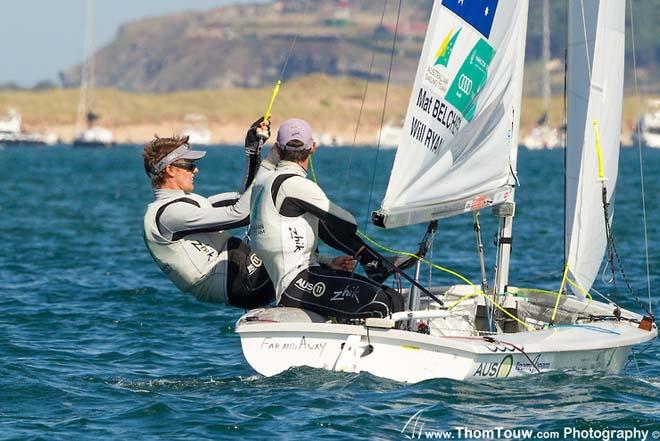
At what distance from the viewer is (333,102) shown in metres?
135

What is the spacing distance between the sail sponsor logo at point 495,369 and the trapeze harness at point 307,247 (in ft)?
2.37

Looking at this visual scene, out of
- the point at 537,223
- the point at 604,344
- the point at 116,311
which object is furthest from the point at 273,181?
the point at 537,223

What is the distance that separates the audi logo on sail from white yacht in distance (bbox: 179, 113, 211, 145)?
10833cm

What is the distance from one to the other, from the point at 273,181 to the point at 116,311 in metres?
4.83

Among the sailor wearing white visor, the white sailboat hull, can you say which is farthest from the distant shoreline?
the white sailboat hull

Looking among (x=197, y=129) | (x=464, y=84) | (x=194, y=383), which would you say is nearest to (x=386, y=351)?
(x=194, y=383)

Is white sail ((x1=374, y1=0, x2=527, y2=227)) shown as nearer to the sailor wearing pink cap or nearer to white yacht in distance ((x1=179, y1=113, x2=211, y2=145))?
the sailor wearing pink cap

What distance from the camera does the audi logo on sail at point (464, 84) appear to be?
30.5ft

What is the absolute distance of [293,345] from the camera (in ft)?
27.5

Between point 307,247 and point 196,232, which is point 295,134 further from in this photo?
point 196,232

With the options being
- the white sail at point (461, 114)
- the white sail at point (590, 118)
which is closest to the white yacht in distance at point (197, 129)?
the white sail at point (590, 118)

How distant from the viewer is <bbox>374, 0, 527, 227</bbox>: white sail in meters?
9.08

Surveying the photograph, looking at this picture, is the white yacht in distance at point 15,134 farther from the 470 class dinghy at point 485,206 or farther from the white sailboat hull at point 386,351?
the white sailboat hull at point 386,351

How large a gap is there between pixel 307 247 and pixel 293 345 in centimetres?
66
